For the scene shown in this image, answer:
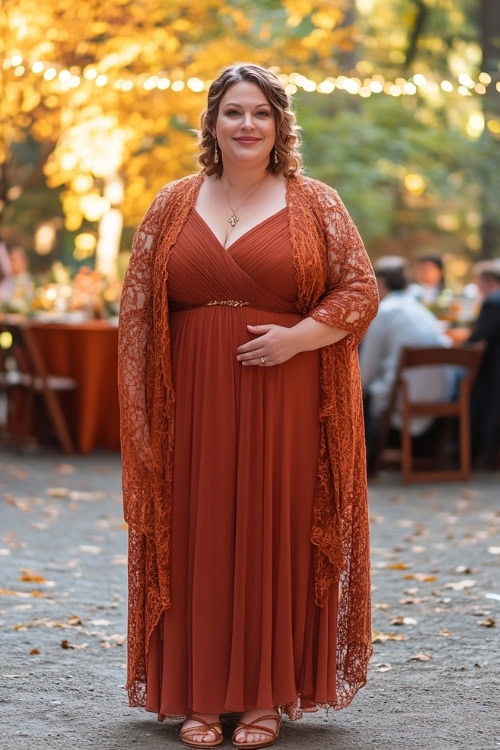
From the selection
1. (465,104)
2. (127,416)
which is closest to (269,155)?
(127,416)

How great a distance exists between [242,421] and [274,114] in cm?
95

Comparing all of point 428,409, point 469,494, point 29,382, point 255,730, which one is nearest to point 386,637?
point 255,730

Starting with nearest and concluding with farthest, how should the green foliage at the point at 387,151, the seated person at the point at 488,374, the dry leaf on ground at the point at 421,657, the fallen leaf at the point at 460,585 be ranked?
the dry leaf on ground at the point at 421,657, the fallen leaf at the point at 460,585, the seated person at the point at 488,374, the green foliage at the point at 387,151

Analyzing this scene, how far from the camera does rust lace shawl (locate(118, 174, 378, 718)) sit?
4043 millimetres

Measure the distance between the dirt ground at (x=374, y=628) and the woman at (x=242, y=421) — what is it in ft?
0.94

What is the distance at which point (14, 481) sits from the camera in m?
9.95

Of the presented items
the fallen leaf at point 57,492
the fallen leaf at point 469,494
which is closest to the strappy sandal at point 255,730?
the fallen leaf at point 57,492

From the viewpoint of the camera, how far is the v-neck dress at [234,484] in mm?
3992

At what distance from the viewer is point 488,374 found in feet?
35.6

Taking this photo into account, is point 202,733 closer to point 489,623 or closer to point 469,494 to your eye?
point 489,623

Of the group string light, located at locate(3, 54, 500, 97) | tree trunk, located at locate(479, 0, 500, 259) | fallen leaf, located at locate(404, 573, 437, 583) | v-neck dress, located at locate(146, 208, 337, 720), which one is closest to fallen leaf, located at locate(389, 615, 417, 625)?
fallen leaf, located at locate(404, 573, 437, 583)

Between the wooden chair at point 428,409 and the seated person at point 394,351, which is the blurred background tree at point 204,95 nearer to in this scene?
the seated person at point 394,351

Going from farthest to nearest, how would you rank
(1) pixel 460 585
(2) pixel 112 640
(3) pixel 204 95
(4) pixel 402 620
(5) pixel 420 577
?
(3) pixel 204 95 → (5) pixel 420 577 → (1) pixel 460 585 → (4) pixel 402 620 → (2) pixel 112 640

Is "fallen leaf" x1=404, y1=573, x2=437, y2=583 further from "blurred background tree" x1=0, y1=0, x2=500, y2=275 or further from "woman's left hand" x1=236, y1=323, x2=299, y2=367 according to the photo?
"blurred background tree" x1=0, y1=0, x2=500, y2=275
